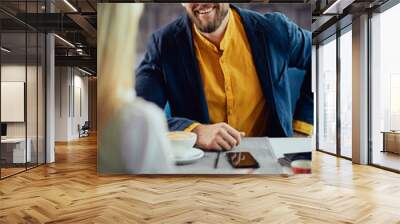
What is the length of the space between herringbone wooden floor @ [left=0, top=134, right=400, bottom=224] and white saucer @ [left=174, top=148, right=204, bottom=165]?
29cm

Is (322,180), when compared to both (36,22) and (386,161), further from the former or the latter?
(36,22)

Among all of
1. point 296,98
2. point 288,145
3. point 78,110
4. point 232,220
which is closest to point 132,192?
point 232,220

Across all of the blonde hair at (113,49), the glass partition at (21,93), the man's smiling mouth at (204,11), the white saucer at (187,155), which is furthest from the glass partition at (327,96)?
the glass partition at (21,93)

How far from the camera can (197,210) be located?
394cm

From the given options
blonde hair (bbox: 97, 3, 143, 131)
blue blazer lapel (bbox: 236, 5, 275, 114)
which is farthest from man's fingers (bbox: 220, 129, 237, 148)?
blonde hair (bbox: 97, 3, 143, 131)

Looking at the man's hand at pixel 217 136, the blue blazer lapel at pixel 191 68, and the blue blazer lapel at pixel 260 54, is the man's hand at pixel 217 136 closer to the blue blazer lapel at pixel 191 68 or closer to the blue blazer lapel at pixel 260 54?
the blue blazer lapel at pixel 191 68

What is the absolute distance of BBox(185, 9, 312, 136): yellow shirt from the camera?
5.77m

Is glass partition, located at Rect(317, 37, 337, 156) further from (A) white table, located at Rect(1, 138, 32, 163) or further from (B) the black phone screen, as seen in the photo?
(A) white table, located at Rect(1, 138, 32, 163)

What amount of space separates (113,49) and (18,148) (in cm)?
253

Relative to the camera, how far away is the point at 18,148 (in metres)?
6.54

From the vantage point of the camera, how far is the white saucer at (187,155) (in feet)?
19.1

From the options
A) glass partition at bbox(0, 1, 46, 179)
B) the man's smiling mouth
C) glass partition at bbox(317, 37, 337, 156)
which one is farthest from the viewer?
glass partition at bbox(317, 37, 337, 156)

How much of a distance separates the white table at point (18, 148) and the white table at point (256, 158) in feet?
9.39

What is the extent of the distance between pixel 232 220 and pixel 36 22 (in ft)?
17.9
